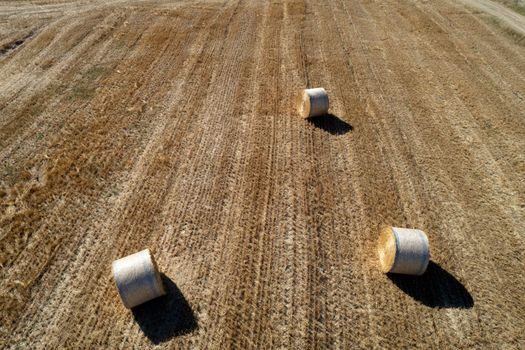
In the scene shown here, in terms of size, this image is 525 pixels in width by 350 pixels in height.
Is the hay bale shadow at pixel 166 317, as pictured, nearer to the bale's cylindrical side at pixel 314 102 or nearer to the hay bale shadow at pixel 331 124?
the hay bale shadow at pixel 331 124

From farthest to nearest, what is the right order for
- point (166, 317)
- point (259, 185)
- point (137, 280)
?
point (259, 185) < point (166, 317) < point (137, 280)

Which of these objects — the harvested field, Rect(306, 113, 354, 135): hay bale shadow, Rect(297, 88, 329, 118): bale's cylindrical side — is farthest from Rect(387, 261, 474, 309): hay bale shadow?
Rect(297, 88, 329, 118): bale's cylindrical side

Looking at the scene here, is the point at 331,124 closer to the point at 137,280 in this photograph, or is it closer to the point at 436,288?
the point at 436,288

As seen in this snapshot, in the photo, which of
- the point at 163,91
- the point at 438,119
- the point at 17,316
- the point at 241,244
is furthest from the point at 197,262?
the point at 438,119

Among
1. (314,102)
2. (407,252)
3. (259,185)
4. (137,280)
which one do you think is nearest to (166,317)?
(137,280)

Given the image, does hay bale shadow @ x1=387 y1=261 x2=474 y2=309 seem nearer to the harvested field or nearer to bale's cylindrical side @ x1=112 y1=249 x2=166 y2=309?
the harvested field

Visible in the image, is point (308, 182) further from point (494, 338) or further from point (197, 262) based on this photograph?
point (494, 338)

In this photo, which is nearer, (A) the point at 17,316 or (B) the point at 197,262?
(A) the point at 17,316

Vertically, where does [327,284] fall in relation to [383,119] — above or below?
below
